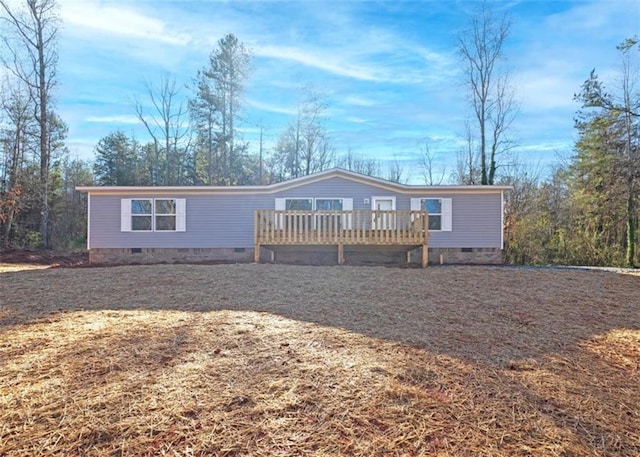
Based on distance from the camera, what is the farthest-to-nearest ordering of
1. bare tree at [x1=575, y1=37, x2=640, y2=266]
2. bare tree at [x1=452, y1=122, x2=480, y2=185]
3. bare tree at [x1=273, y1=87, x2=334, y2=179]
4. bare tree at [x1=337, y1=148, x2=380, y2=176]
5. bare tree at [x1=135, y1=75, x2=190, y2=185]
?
bare tree at [x1=337, y1=148, x2=380, y2=176]
bare tree at [x1=273, y1=87, x2=334, y2=179]
bare tree at [x1=135, y1=75, x2=190, y2=185]
bare tree at [x1=452, y1=122, x2=480, y2=185]
bare tree at [x1=575, y1=37, x2=640, y2=266]

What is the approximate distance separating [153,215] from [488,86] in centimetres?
1683

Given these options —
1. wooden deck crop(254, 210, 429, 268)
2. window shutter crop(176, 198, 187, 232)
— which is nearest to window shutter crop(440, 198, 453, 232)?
wooden deck crop(254, 210, 429, 268)

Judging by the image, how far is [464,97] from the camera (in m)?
18.2

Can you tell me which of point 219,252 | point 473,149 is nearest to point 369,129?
point 473,149

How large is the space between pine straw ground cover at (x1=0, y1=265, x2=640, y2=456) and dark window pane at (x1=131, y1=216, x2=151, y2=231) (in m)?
7.30

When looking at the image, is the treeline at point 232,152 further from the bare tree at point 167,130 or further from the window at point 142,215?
the window at point 142,215

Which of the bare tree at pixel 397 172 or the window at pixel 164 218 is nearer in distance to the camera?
the window at pixel 164 218

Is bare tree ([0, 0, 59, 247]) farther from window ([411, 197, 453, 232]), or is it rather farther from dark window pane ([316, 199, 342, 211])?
window ([411, 197, 453, 232])

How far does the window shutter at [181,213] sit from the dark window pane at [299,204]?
357 centimetres

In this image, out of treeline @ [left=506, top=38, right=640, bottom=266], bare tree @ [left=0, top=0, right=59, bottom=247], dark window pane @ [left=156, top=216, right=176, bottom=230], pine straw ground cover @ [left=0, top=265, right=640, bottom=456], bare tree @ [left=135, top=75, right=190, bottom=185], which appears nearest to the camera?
pine straw ground cover @ [left=0, top=265, right=640, bottom=456]

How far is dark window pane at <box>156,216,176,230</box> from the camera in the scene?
1218 cm

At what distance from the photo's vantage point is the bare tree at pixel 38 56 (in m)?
16.7

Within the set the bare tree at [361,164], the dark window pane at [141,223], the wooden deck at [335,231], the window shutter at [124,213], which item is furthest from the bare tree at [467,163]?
the window shutter at [124,213]

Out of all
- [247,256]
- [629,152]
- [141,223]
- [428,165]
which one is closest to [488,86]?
[629,152]
